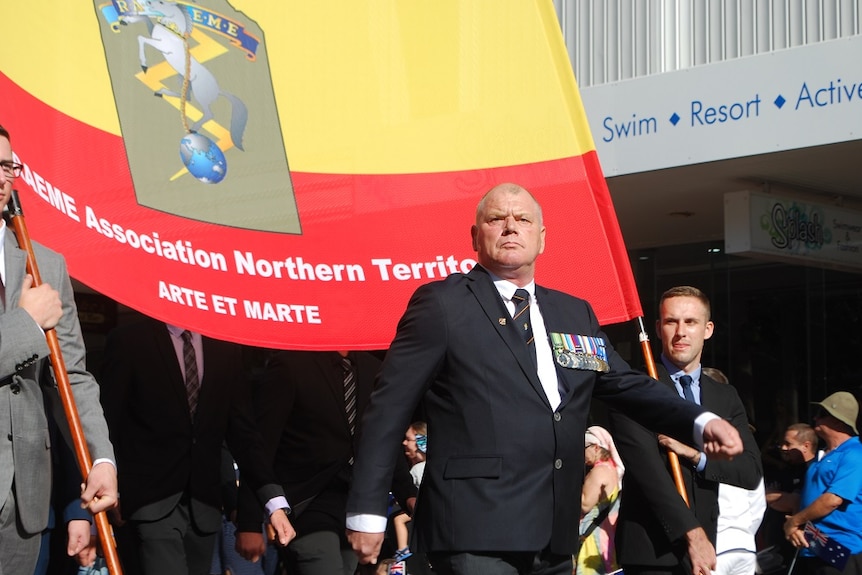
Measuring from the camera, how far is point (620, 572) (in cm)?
598

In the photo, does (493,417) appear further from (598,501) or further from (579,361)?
(598,501)

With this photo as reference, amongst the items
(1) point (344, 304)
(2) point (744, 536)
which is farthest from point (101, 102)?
(2) point (744, 536)

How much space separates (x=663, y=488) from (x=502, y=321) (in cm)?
132

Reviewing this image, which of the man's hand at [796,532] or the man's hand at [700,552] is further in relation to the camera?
the man's hand at [796,532]

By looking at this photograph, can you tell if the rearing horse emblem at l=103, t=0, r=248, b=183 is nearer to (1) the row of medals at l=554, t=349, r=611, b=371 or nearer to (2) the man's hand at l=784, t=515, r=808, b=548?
(1) the row of medals at l=554, t=349, r=611, b=371

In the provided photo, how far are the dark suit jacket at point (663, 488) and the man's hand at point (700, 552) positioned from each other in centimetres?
3

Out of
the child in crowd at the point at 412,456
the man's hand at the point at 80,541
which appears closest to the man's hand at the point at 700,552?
the man's hand at the point at 80,541

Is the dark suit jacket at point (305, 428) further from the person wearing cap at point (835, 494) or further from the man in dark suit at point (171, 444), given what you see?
the person wearing cap at point (835, 494)

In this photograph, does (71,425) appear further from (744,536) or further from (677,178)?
(677,178)

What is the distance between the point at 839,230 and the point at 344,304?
670 cm

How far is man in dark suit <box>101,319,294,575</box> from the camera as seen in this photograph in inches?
229

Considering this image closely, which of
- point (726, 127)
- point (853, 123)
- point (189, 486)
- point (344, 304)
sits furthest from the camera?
point (726, 127)

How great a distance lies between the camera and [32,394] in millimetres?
3926

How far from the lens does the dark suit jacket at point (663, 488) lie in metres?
5.02
